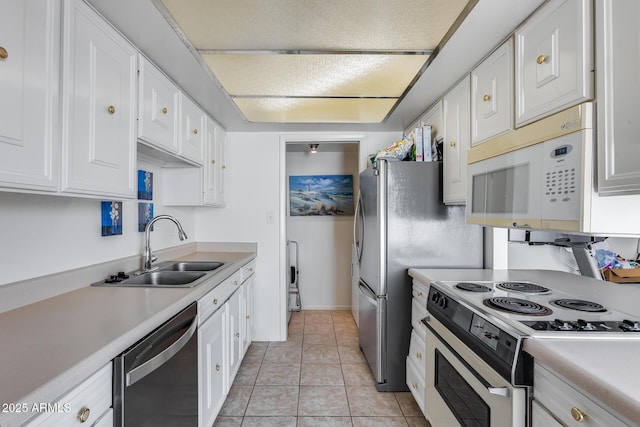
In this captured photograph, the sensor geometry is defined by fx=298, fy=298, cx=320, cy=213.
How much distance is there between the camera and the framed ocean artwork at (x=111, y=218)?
160 cm

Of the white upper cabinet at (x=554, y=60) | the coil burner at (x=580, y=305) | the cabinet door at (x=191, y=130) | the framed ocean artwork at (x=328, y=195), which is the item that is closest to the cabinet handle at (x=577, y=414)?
the coil burner at (x=580, y=305)

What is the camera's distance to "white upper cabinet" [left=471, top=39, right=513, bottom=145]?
140cm

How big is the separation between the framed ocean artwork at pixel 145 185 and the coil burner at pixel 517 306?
6.88 ft

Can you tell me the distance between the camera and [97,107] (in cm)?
119

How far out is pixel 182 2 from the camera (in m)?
1.18

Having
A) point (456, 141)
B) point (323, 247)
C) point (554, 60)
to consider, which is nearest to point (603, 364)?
point (554, 60)

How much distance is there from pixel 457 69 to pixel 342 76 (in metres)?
0.67

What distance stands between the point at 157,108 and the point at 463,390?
204cm

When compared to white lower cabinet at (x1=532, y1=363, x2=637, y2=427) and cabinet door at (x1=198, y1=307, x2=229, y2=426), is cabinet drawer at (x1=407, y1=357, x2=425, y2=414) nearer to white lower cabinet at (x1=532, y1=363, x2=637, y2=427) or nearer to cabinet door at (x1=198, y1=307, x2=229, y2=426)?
white lower cabinet at (x1=532, y1=363, x2=637, y2=427)

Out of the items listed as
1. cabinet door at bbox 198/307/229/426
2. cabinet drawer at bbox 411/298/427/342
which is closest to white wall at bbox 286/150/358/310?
cabinet drawer at bbox 411/298/427/342

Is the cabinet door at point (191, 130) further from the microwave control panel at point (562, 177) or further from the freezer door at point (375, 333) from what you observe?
the microwave control panel at point (562, 177)

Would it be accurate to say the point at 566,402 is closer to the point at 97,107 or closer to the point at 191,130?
the point at 97,107

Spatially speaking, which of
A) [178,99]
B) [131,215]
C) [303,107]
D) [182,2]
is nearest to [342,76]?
[303,107]

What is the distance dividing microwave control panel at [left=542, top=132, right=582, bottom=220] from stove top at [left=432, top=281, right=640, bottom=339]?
355mm
